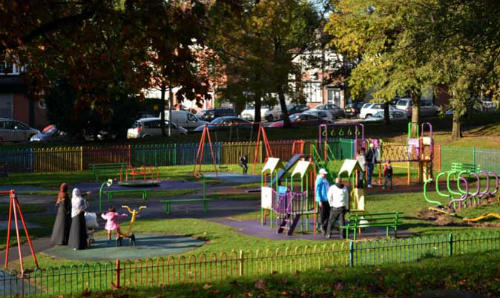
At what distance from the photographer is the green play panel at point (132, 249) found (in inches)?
751

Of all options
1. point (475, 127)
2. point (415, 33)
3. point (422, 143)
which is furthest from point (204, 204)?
point (475, 127)

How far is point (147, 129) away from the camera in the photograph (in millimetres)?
54906

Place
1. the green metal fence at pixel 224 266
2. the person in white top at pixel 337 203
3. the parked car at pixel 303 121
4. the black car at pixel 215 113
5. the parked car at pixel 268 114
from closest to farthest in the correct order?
the green metal fence at pixel 224 266 → the person in white top at pixel 337 203 → the parked car at pixel 303 121 → the black car at pixel 215 113 → the parked car at pixel 268 114

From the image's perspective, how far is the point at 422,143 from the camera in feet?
116

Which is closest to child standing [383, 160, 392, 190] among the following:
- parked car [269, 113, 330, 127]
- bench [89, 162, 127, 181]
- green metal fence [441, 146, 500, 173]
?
green metal fence [441, 146, 500, 173]

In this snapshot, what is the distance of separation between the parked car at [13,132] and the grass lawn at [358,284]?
4176cm

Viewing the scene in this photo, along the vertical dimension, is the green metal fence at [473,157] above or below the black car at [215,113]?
below

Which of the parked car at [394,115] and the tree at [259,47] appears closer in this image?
the tree at [259,47]

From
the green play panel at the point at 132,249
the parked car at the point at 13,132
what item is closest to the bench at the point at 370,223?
the green play panel at the point at 132,249

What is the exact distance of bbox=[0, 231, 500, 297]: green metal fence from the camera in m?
14.9

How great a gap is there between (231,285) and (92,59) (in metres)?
4.81

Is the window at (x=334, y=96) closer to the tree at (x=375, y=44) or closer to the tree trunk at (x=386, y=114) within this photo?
the tree trunk at (x=386, y=114)

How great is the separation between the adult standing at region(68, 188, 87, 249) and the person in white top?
6.70 metres

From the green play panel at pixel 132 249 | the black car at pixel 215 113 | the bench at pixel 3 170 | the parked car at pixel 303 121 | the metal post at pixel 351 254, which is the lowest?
the green play panel at pixel 132 249
